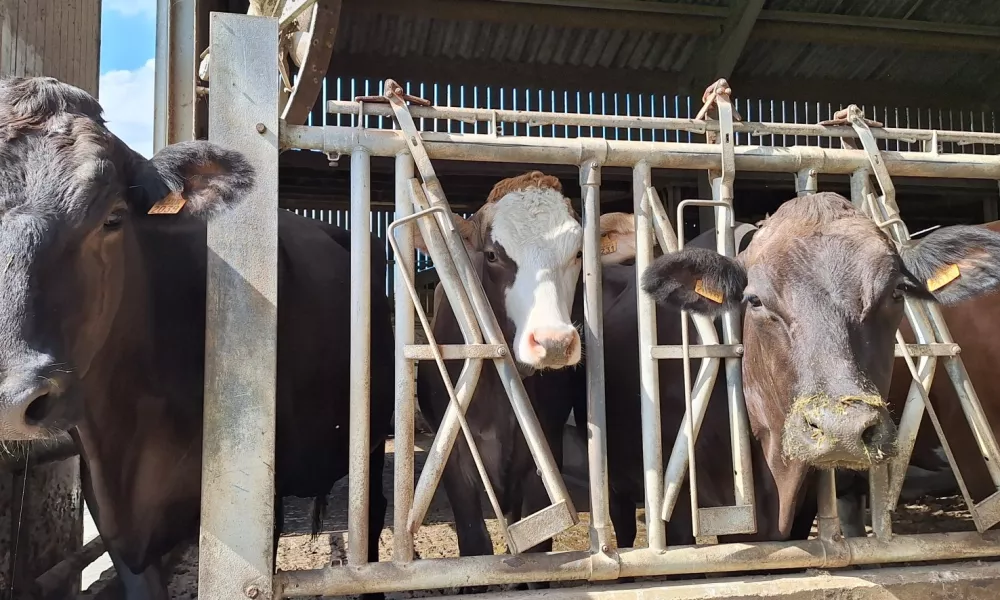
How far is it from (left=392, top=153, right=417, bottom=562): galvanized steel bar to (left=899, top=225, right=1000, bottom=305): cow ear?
1.73 m

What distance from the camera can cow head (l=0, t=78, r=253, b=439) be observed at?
180 centimetres

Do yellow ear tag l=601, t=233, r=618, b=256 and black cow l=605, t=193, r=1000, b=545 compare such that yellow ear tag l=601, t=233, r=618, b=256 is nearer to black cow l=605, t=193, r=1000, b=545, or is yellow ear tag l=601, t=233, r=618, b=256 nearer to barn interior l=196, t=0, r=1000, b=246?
black cow l=605, t=193, r=1000, b=545

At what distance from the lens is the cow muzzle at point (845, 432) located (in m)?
1.99

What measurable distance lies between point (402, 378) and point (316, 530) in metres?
2.35

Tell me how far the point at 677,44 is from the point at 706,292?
248 inches

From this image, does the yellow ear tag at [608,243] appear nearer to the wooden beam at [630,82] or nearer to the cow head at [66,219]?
the cow head at [66,219]

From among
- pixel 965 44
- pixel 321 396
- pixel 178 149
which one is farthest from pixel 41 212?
pixel 965 44

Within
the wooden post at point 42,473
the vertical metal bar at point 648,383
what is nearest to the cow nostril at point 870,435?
the vertical metal bar at point 648,383

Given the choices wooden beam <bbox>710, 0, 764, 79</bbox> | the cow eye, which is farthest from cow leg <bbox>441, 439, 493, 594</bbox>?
wooden beam <bbox>710, 0, 764, 79</bbox>

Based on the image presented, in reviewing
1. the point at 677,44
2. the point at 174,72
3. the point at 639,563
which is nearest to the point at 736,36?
the point at 677,44

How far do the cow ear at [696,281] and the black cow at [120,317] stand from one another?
1336mm

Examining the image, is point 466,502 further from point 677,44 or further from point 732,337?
point 677,44

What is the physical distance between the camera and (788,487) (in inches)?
99.3

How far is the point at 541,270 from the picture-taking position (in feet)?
9.56
